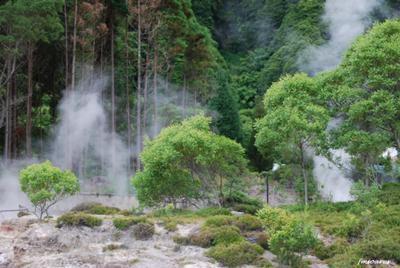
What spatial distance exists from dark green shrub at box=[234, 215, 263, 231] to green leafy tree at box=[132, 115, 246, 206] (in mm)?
3605

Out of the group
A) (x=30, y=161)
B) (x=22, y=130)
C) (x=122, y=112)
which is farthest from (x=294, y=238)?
(x=122, y=112)

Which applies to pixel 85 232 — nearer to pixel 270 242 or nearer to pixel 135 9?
pixel 270 242

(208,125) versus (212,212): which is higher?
(208,125)

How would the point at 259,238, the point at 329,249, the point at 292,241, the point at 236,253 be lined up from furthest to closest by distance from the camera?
the point at 259,238 → the point at 329,249 → the point at 236,253 → the point at 292,241

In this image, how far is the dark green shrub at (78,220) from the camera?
55.8 feet

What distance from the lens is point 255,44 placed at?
6012cm

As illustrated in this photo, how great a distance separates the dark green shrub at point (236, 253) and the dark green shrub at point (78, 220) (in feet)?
13.3

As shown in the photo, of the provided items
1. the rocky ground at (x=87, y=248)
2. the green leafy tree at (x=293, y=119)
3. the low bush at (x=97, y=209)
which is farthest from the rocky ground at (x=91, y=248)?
the green leafy tree at (x=293, y=119)

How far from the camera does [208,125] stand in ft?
72.0

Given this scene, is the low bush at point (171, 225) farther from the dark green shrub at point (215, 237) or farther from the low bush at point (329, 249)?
the low bush at point (329, 249)

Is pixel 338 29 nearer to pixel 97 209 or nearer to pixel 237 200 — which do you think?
pixel 237 200

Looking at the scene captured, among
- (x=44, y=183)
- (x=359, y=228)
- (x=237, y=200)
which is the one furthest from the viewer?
(x=237, y=200)

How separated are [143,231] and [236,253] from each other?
3257 millimetres

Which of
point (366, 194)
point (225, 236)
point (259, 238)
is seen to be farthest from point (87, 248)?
point (366, 194)
